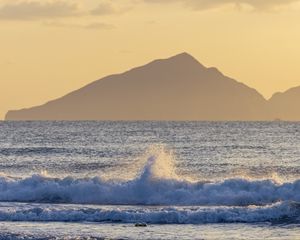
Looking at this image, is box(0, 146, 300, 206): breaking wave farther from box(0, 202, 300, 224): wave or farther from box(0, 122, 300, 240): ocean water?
box(0, 202, 300, 224): wave

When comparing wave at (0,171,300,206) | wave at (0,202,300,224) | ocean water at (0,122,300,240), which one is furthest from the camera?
wave at (0,171,300,206)

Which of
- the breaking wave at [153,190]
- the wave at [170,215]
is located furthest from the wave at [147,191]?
the wave at [170,215]

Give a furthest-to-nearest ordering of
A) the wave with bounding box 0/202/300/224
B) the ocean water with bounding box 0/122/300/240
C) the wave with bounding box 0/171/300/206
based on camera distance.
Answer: the wave with bounding box 0/171/300/206, the wave with bounding box 0/202/300/224, the ocean water with bounding box 0/122/300/240

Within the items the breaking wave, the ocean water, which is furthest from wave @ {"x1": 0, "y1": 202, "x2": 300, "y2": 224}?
the breaking wave

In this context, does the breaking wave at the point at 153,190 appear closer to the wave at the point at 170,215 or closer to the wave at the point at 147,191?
the wave at the point at 147,191

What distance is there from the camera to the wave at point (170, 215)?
123 ft

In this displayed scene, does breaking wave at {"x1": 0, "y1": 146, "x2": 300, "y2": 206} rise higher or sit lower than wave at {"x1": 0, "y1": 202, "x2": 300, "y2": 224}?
higher

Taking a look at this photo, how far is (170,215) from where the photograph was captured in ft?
123

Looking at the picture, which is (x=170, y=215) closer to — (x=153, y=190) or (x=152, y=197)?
(x=152, y=197)

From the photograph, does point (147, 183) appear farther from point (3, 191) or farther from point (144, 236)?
point (144, 236)

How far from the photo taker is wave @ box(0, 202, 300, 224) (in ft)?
123

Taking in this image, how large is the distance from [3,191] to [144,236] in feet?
57.7

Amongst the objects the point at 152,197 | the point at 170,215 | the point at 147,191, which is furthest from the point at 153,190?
the point at 170,215

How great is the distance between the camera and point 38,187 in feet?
159
